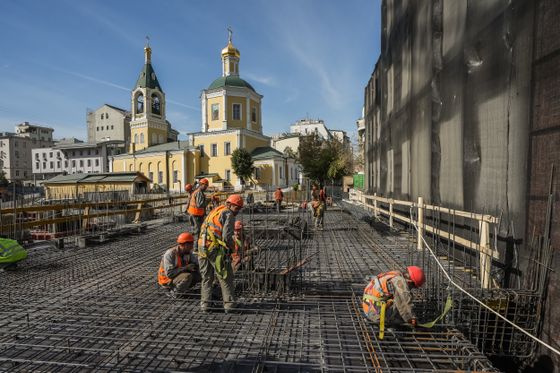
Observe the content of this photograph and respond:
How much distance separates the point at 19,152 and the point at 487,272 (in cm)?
9834

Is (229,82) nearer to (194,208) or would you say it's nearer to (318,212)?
(318,212)

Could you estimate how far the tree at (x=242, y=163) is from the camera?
1726 inches

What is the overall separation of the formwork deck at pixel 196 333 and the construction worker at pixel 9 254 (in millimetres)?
336

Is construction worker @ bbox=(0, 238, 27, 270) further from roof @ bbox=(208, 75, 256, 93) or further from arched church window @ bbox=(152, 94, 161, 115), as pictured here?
arched church window @ bbox=(152, 94, 161, 115)

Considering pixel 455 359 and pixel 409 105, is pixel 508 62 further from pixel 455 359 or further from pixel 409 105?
pixel 409 105

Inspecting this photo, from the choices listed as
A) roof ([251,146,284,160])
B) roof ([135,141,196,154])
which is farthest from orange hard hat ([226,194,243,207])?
roof ([135,141,196,154])

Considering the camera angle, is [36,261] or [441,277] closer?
[441,277]

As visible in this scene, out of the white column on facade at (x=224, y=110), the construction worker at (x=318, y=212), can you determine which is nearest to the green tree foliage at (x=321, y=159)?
the white column on facade at (x=224, y=110)

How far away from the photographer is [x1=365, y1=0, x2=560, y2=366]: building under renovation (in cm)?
384

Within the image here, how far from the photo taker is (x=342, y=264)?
6.96m

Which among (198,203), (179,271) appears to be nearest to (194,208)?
(198,203)

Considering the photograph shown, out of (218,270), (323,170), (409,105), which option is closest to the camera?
(218,270)

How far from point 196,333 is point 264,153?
4446 centimetres

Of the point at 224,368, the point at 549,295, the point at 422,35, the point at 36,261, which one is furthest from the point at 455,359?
the point at 36,261
